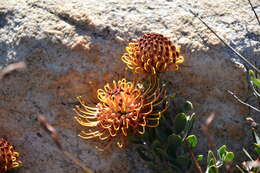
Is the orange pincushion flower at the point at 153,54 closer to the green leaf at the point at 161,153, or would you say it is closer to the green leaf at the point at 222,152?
the green leaf at the point at 161,153

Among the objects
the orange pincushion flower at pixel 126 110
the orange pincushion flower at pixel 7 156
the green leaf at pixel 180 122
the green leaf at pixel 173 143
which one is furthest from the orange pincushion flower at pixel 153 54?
the orange pincushion flower at pixel 7 156

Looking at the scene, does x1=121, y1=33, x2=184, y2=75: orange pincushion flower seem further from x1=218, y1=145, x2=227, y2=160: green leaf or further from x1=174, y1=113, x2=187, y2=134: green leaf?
x1=218, y1=145, x2=227, y2=160: green leaf

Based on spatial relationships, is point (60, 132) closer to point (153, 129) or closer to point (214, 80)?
point (153, 129)

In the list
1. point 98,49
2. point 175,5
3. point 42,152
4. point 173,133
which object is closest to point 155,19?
point 175,5

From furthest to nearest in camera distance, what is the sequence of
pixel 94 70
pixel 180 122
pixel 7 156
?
pixel 94 70, pixel 7 156, pixel 180 122

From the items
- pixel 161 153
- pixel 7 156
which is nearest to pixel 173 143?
pixel 161 153

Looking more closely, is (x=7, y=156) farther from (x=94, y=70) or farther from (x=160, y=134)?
(x=160, y=134)

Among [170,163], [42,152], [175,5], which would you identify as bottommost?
[42,152]
